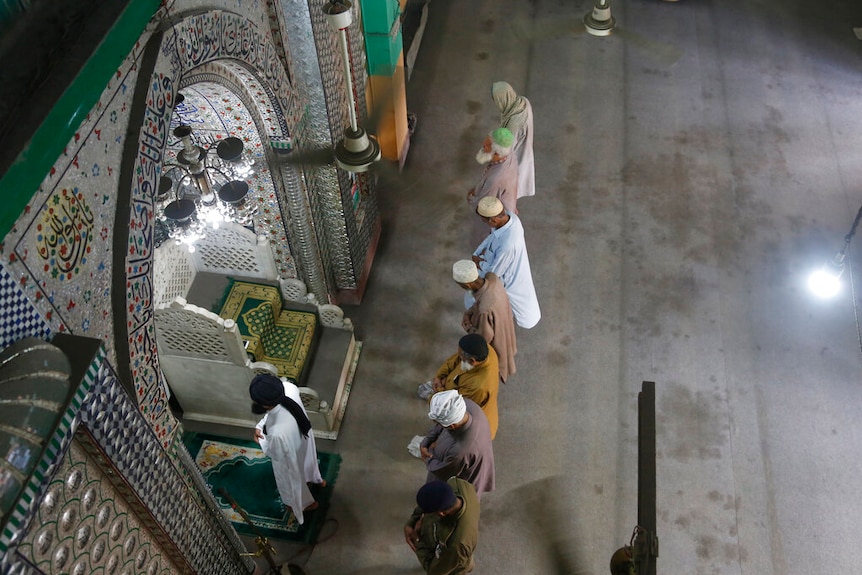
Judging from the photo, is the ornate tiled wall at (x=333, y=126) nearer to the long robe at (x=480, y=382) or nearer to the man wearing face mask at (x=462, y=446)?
the long robe at (x=480, y=382)

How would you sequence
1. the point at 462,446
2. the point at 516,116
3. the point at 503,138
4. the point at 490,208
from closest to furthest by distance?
the point at 462,446 → the point at 490,208 → the point at 503,138 → the point at 516,116

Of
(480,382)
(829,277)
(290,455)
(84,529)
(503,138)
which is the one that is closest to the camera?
(84,529)

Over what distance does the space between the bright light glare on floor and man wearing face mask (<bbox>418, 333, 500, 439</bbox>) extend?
2.69 metres

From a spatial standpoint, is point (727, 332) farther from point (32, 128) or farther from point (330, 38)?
point (32, 128)

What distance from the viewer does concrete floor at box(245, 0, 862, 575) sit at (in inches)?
191

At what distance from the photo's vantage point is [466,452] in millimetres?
4168

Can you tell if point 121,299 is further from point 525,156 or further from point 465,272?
point 525,156

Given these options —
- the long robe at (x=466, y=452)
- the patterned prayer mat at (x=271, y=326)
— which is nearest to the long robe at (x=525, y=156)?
the patterned prayer mat at (x=271, y=326)

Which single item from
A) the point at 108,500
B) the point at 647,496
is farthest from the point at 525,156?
the point at 108,500

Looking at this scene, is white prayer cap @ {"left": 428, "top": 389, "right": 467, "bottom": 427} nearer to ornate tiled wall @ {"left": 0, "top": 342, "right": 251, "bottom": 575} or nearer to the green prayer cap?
ornate tiled wall @ {"left": 0, "top": 342, "right": 251, "bottom": 575}

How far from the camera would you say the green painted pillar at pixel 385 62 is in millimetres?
5898

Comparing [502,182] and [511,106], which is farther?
[511,106]

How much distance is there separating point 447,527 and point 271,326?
2.27 metres

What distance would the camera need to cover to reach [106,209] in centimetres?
271
